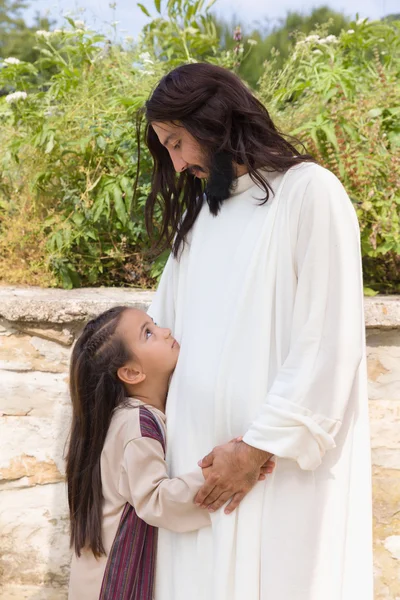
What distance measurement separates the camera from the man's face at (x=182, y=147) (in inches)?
71.6

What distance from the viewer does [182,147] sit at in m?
1.84

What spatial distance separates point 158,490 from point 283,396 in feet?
1.45

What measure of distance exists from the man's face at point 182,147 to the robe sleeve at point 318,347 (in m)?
0.36

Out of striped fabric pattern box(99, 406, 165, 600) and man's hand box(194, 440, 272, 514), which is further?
striped fabric pattern box(99, 406, 165, 600)

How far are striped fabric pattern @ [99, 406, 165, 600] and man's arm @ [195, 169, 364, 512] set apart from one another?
320 mm

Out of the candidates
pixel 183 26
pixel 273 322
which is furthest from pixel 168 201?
pixel 183 26

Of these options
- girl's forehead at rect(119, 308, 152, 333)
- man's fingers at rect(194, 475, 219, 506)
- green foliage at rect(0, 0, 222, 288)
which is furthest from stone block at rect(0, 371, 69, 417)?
man's fingers at rect(194, 475, 219, 506)

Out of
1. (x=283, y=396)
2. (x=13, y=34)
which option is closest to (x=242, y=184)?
(x=283, y=396)

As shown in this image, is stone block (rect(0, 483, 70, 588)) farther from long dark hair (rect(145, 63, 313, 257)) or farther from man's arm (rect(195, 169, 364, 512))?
long dark hair (rect(145, 63, 313, 257))

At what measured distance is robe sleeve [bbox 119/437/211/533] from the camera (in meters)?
1.73

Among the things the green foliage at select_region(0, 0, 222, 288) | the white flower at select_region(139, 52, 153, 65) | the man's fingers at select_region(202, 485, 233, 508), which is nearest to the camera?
the man's fingers at select_region(202, 485, 233, 508)

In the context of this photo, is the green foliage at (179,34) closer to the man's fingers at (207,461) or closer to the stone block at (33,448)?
the stone block at (33,448)

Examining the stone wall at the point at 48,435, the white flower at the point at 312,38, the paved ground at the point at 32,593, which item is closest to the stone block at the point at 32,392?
the stone wall at the point at 48,435

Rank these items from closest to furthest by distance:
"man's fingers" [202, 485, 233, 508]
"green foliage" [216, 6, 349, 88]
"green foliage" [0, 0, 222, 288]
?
"man's fingers" [202, 485, 233, 508], "green foliage" [0, 0, 222, 288], "green foliage" [216, 6, 349, 88]
